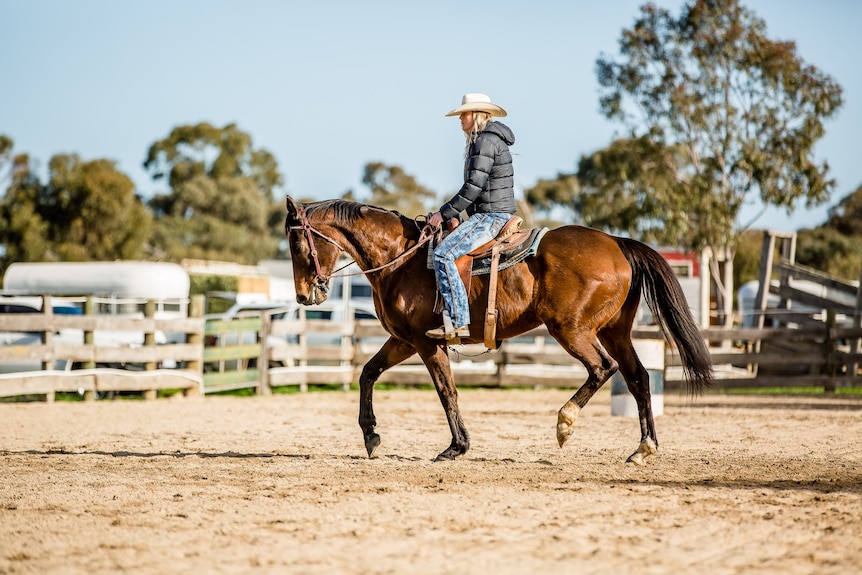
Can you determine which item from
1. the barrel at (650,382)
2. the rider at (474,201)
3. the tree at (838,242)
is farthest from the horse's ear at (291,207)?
the tree at (838,242)

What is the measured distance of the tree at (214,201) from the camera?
60719 mm

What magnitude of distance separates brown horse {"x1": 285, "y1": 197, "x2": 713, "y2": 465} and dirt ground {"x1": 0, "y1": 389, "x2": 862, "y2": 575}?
648 millimetres

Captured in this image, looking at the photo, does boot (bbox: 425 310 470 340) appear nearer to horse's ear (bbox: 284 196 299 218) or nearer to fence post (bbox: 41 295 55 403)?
horse's ear (bbox: 284 196 299 218)

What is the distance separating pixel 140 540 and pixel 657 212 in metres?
27.7

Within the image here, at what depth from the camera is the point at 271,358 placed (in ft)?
52.3

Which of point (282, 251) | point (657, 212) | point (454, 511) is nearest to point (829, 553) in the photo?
point (454, 511)

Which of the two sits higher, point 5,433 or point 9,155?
point 9,155

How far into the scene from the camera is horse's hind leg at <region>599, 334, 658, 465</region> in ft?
23.9

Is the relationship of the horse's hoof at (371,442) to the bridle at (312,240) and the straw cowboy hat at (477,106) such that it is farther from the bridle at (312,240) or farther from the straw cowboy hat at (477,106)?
the straw cowboy hat at (477,106)

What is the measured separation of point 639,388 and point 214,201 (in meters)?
60.5

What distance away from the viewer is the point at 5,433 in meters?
9.82

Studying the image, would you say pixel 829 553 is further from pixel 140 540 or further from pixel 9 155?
pixel 9 155

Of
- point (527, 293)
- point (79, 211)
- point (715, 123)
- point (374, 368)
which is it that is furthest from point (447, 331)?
point (79, 211)

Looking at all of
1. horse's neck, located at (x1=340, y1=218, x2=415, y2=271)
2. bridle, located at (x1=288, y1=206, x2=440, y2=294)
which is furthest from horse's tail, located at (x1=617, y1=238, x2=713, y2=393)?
horse's neck, located at (x1=340, y1=218, x2=415, y2=271)
